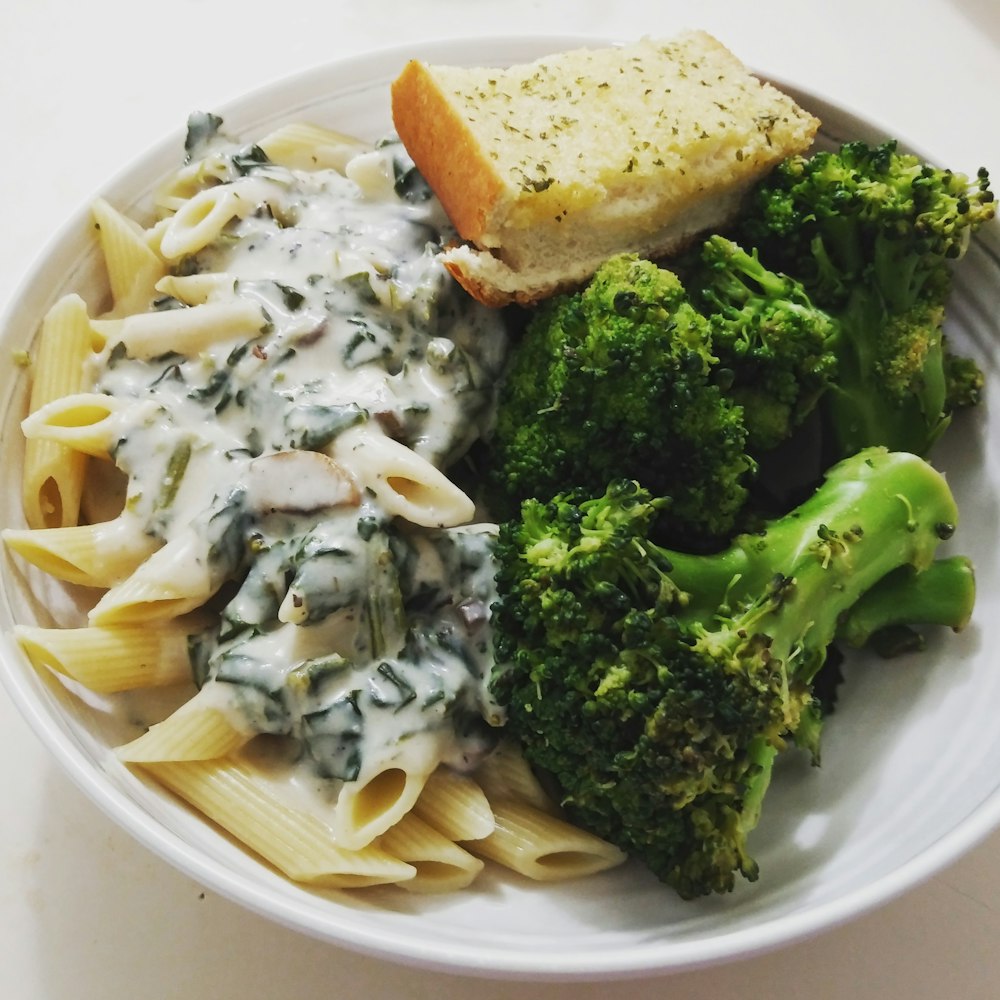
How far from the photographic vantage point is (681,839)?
49.0 inches

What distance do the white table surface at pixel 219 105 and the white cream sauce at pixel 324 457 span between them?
319 mm

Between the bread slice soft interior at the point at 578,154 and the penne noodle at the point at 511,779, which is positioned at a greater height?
the bread slice soft interior at the point at 578,154

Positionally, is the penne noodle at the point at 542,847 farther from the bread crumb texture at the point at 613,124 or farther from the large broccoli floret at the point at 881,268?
the bread crumb texture at the point at 613,124

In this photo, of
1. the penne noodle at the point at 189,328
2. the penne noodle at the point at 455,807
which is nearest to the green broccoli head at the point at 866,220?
the penne noodle at the point at 189,328

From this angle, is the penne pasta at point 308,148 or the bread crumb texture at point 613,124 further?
the penne pasta at point 308,148

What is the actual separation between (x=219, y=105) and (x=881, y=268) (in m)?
1.24

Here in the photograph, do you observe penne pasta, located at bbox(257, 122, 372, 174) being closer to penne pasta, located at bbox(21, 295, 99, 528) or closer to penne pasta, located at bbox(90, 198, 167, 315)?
penne pasta, located at bbox(90, 198, 167, 315)

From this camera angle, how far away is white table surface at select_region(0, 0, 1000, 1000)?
1.35 metres

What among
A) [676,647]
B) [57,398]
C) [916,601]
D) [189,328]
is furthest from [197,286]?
[916,601]

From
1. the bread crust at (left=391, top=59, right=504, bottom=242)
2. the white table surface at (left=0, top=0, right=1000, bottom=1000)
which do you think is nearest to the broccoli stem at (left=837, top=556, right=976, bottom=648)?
the white table surface at (left=0, top=0, right=1000, bottom=1000)

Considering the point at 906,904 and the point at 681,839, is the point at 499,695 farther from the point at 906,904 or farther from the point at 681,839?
the point at 906,904

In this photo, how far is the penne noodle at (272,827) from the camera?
1.23 m

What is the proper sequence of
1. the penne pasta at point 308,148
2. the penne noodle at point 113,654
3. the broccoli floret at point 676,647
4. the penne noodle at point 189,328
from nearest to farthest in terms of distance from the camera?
the broccoli floret at point 676,647
the penne noodle at point 113,654
the penne noodle at point 189,328
the penne pasta at point 308,148

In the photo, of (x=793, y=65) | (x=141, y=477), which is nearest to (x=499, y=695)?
(x=141, y=477)
